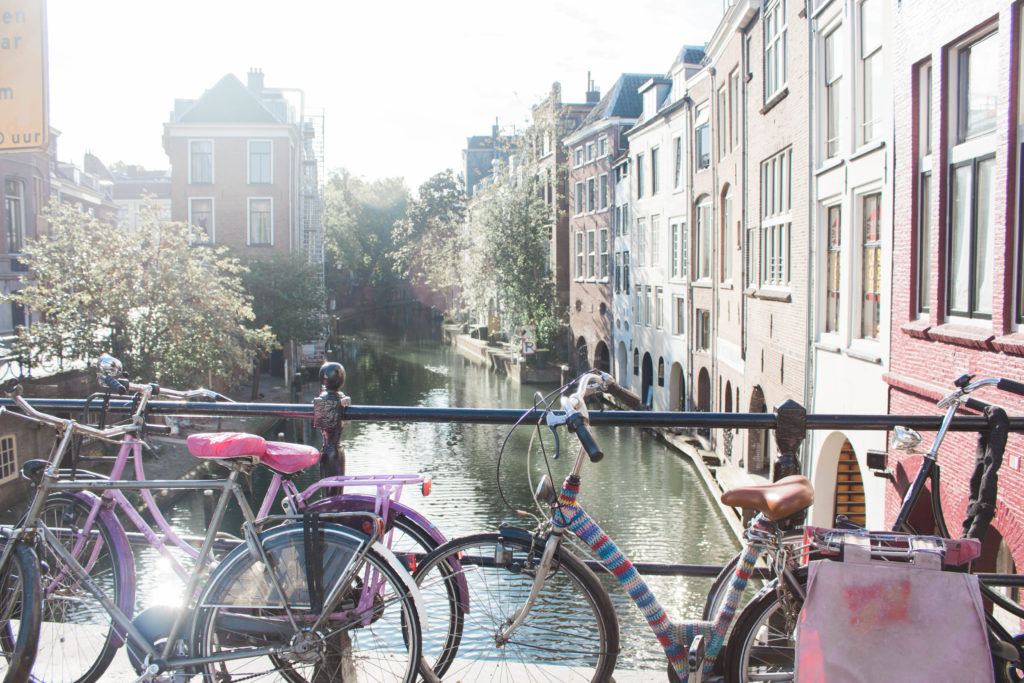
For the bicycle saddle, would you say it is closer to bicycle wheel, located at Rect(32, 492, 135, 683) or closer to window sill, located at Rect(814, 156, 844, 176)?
bicycle wheel, located at Rect(32, 492, 135, 683)

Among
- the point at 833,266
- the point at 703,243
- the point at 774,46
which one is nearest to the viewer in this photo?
the point at 833,266

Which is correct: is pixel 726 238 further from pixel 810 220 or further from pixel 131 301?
pixel 131 301

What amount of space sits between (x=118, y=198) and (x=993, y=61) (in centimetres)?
8651

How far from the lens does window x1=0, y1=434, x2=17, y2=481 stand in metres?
19.1

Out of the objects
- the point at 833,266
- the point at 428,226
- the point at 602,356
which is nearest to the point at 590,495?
the point at 833,266

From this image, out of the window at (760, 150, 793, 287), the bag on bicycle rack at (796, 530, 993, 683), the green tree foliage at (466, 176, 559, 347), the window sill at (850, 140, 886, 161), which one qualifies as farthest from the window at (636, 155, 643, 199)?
the bag on bicycle rack at (796, 530, 993, 683)

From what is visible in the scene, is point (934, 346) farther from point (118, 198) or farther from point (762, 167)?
point (118, 198)

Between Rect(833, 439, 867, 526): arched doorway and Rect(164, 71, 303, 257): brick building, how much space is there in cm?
3017

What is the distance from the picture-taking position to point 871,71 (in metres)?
12.9

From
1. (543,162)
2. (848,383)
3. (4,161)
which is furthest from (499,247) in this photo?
(848,383)

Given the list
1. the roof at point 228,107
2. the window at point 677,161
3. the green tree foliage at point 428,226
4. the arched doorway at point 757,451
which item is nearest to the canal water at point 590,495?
the arched doorway at point 757,451

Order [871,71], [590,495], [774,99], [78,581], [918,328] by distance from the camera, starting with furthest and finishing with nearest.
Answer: [590,495]
[774,99]
[871,71]
[918,328]
[78,581]

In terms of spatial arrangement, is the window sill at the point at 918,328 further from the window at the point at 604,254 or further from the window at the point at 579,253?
the window at the point at 579,253

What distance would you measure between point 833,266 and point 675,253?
50.1ft
